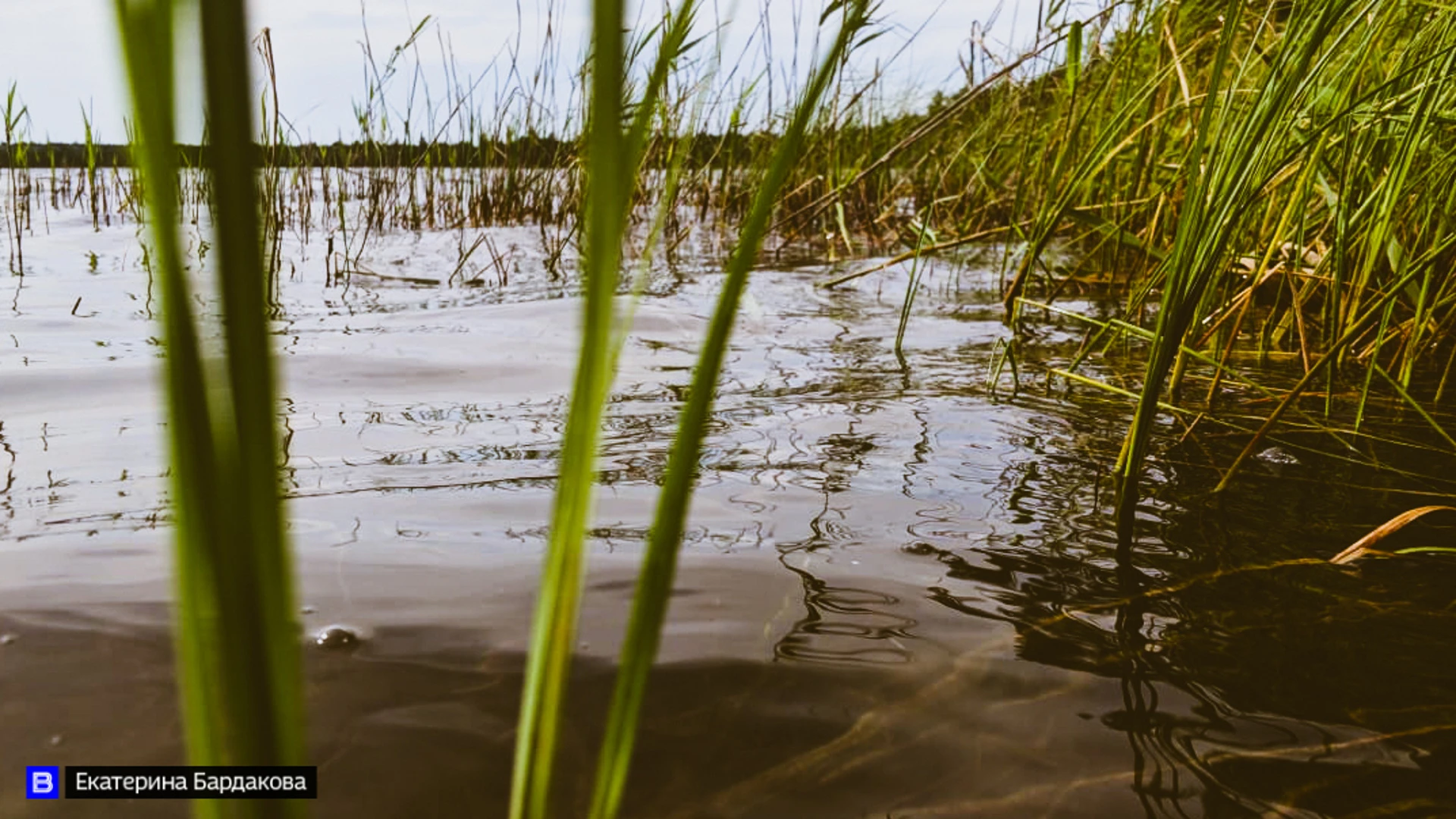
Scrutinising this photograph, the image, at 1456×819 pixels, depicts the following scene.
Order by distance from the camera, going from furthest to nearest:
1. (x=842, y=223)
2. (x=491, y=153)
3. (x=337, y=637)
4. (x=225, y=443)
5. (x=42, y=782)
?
(x=491, y=153) → (x=842, y=223) → (x=337, y=637) → (x=42, y=782) → (x=225, y=443)

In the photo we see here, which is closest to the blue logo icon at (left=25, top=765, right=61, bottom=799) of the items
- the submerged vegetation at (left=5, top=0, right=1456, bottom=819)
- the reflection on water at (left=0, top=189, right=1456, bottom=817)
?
the reflection on water at (left=0, top=189, right=1456, bottom=817)

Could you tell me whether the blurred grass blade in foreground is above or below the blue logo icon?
above

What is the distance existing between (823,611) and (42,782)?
621 mm

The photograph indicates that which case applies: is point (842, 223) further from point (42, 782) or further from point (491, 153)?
point (42, 782)

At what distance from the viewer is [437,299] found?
3.45 metres

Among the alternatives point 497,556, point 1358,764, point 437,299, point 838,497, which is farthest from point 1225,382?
point 437,299

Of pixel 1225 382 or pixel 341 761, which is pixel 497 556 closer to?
pixel 341 761

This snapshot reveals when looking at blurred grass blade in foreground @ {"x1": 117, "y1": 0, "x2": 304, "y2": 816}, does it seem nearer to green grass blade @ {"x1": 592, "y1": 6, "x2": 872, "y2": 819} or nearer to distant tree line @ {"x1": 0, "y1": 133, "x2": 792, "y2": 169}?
green grass blade @ {"x1": 592, "y1": 6, "x2": 872, "y2": 819}

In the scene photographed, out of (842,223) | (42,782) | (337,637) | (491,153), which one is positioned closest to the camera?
(42,782)

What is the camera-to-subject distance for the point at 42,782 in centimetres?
67

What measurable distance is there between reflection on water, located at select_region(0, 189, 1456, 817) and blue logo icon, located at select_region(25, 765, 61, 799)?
0.5 inches

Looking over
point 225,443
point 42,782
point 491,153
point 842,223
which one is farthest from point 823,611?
point 491,153

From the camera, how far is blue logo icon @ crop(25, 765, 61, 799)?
65cm

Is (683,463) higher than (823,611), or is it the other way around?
(683,463)
